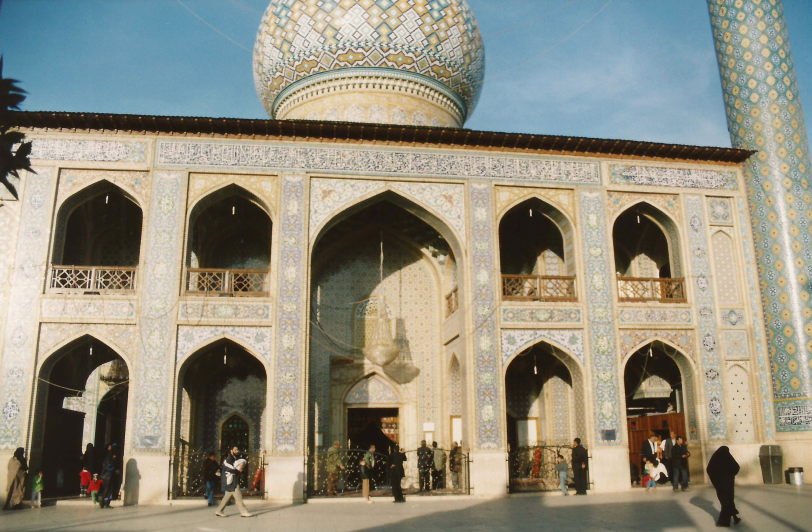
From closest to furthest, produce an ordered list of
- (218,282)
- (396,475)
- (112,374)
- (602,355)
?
(396,475)
(602,355)
(218,282)
(112,374)

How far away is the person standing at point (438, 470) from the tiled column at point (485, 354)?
4.52ft

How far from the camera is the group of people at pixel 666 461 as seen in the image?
36.6ft

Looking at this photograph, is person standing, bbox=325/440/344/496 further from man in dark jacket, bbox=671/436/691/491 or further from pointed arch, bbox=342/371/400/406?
man in dark jacket, bbox=671/436/691/491

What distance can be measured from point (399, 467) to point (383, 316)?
134 inches

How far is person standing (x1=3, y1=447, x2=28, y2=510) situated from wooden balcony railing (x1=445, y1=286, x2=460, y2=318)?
22.4 feet

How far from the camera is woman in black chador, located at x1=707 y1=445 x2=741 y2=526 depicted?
23.7 feet

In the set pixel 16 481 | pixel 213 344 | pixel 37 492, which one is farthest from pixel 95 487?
pixel 213 344

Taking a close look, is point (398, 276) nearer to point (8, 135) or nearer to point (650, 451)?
point (650, 451)

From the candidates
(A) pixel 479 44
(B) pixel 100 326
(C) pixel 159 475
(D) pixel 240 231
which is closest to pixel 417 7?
(A) pixel 479 44

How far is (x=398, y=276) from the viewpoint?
547 inches

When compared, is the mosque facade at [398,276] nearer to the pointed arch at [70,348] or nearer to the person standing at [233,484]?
the pointed arch at [70,348]

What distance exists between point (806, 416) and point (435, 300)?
6.41m

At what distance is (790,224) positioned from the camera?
12.4m

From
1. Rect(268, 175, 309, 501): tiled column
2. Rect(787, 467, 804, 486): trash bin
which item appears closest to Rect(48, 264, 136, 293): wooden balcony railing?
Rect(268, 175, 309, 501): tiled column
